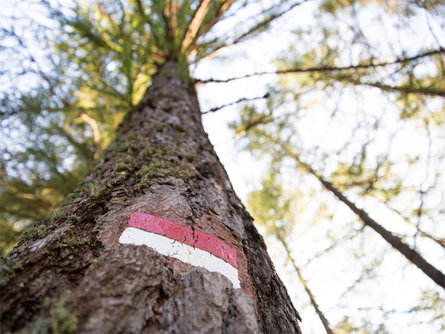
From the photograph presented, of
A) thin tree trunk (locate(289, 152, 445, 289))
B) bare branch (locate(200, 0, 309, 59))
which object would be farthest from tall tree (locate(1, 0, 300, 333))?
bare branch (locate(200, 0, 309, 59))

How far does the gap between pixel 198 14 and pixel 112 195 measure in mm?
2995

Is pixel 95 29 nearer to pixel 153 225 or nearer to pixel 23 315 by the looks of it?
pixel 153 225

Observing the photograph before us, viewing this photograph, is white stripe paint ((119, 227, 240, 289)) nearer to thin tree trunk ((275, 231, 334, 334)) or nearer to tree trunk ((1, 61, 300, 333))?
tree trunk ((1, 61, 300, 333))

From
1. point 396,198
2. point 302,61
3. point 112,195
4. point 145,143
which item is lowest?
point 112,195

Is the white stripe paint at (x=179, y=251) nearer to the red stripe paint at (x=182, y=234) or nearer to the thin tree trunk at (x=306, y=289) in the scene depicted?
the red stripe paint at (x=182, y=234)

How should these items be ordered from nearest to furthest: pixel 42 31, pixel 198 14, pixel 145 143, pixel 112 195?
pixel 112 195
pixel 145 143
pixel 42 31
pixel 198 14

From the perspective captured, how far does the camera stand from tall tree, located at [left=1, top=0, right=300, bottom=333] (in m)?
0.72

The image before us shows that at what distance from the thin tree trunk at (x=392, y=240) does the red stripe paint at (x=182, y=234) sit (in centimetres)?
124

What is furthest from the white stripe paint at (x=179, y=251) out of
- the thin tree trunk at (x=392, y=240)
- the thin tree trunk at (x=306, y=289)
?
the thin tree trunk at (x=306, y=289)

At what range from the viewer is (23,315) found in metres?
0.71

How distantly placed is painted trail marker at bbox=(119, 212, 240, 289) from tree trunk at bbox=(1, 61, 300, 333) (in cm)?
1

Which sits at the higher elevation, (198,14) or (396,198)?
(198,14)

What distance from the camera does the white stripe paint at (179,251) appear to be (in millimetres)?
949

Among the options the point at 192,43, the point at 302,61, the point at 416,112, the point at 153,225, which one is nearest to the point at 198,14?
the point at 192,43
